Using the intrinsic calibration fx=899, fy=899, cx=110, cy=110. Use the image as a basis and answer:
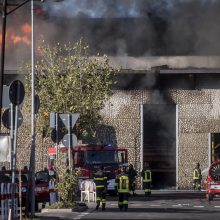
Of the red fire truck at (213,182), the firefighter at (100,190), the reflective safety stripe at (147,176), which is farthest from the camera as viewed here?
the reflective safety stripe at (147,176)

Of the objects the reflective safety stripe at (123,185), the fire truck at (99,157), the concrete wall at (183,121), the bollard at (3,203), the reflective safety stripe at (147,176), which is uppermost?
the concrete wall at (183,121)

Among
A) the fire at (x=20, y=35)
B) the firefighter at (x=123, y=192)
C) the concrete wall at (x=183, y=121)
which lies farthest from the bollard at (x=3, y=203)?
the concrete wall at (x=183, y=121)

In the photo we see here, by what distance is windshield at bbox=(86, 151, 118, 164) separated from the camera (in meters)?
41.5

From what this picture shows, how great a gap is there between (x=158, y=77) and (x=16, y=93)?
29.3 metres

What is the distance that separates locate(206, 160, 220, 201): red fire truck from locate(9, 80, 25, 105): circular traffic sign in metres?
17.5

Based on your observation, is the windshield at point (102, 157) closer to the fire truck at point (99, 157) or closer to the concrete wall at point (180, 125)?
the fire truck at point (99, 157)

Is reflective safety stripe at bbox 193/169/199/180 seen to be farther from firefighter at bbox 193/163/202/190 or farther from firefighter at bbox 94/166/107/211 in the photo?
firefighter at bbox 94/166/107/211

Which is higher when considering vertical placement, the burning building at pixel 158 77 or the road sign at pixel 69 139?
the burning building at pixel 158 77

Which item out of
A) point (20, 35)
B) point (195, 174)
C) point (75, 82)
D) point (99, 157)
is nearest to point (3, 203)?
point (75, 82)

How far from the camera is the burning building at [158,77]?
4619 centimetres

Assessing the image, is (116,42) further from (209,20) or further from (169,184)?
(169,184)

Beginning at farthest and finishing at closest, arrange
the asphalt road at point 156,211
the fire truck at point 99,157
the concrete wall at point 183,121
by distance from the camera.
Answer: the concrete wall at point 183,121 → the fire truck at point 99,157 → the asphalt road at point 156,211

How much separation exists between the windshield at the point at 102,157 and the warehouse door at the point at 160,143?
8.99 m

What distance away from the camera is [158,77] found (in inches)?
1973
